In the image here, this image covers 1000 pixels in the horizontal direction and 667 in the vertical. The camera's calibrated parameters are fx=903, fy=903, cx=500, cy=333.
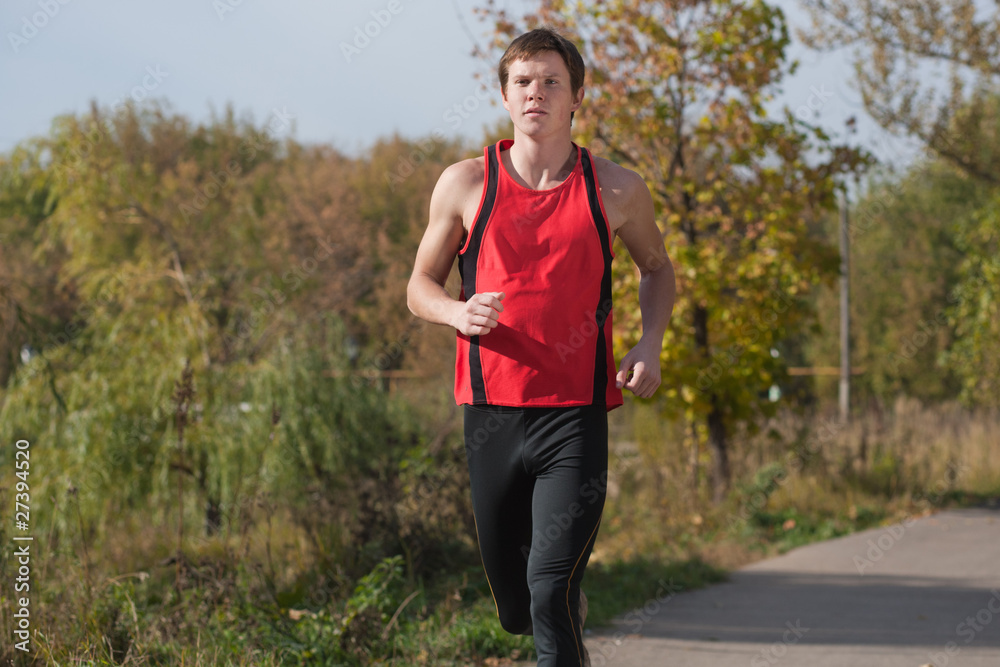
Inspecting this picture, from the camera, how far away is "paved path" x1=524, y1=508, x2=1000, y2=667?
4.28m

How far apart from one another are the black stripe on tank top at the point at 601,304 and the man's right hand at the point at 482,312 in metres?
0.39

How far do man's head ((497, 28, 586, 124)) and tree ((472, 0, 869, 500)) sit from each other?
4.85 meters

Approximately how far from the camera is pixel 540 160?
279 cm

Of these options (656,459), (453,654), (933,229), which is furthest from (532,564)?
(933,229)

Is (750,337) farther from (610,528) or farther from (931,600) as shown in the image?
Result: (931,600)

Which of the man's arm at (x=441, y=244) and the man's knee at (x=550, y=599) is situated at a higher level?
the man's arm at (x=441, y=244)

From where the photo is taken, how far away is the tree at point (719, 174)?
7699 millimetres

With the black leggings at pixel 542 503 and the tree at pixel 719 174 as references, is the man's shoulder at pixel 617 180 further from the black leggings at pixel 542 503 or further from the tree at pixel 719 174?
the tree at pixel 719 174

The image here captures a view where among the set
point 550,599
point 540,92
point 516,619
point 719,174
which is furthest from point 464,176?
point 719,174

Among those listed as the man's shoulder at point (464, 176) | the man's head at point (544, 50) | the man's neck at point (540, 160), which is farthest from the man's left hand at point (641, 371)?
the man's head at point (544, 50)

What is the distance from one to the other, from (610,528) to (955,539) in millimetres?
2834

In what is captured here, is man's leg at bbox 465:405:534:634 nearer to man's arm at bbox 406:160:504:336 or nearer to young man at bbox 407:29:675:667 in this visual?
young man at bbox 407:29:675:667

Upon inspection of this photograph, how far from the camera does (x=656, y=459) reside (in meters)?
9.16

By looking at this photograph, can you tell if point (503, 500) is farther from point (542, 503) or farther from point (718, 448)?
point (718, 448)
